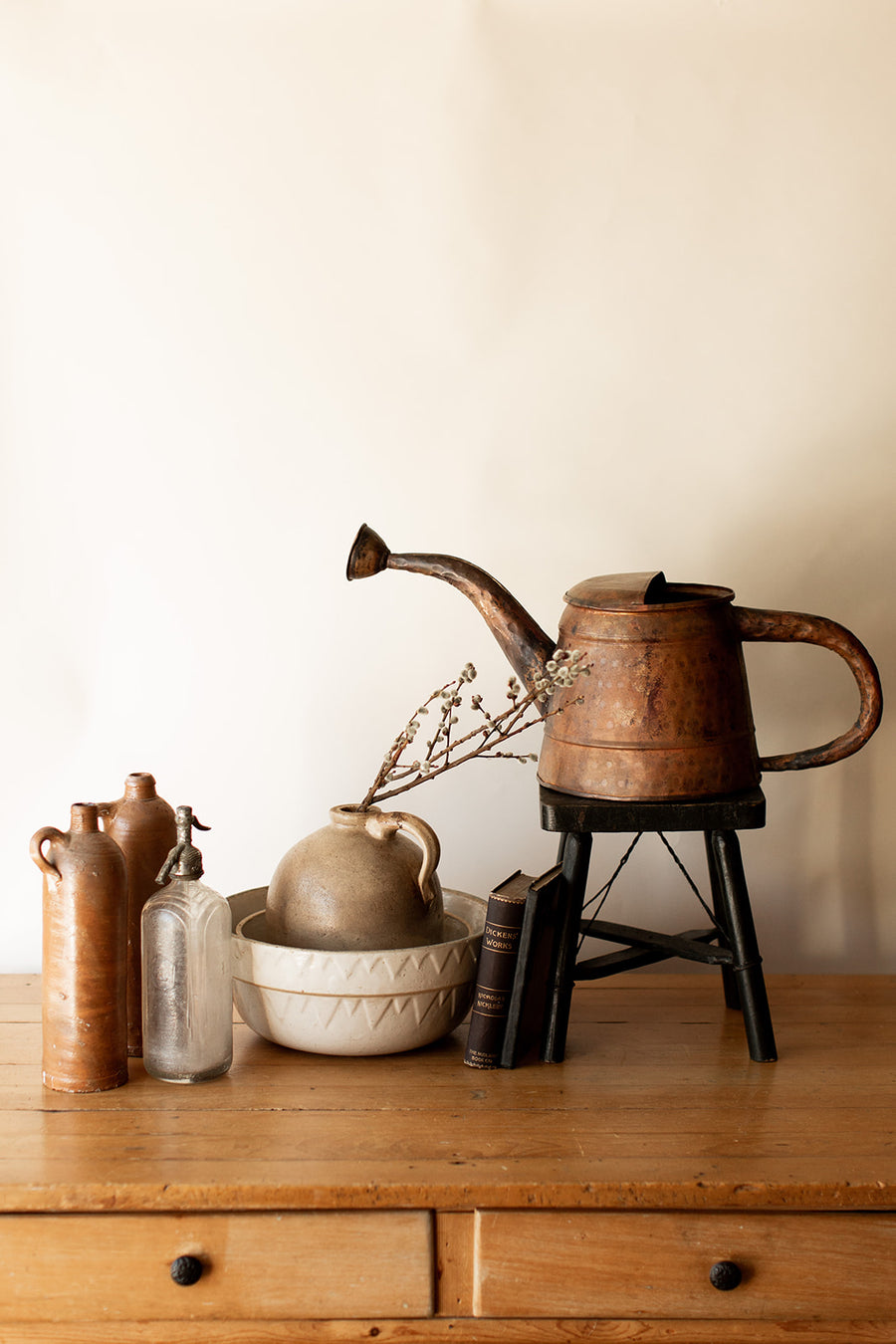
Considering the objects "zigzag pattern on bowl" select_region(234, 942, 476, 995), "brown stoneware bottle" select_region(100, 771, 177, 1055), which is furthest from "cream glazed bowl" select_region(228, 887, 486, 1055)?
"brown stoneware bottle" select_region(100, 771, 177, 1055)

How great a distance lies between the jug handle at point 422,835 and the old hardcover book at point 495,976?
80mm

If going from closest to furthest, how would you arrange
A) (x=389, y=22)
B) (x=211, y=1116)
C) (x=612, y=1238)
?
1. (x=612, y=1238)
2. (x=211, y=1116)
3. (x=389, y=22)

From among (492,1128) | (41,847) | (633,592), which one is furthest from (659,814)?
(41,847)

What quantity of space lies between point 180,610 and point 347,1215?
2.79ft

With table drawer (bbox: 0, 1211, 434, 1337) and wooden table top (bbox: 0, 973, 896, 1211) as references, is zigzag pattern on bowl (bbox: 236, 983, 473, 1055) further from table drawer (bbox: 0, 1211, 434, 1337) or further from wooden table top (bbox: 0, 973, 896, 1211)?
table drawer (bbox: 0, 1211, 434, 1337)

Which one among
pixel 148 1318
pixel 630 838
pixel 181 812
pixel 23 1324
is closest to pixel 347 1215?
pixel 148 1318

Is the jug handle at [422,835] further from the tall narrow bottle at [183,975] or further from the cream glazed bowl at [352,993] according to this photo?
the tall narrow bottle at [183,975]

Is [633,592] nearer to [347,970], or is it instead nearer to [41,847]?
[347,970]

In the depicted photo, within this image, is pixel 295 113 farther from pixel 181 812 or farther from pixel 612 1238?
pixel 612 1238

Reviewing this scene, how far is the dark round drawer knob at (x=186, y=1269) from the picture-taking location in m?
1.02

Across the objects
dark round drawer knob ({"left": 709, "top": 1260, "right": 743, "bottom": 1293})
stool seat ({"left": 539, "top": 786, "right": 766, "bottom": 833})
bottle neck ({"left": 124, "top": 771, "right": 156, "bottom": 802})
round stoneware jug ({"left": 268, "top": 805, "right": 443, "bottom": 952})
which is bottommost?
dark round drawer knob ({"left": 709, "top": 1260, "right": 743, "bottom": 1293})

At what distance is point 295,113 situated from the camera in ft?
5.03

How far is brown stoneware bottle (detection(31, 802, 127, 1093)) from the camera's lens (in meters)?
1.17

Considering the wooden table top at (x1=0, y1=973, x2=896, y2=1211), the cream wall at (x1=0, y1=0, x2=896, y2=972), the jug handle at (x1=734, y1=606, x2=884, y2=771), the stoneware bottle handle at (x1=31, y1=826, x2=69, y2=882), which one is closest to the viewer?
the wooden table top at (x1=0, y1=973, x2=896, y2=1211)
